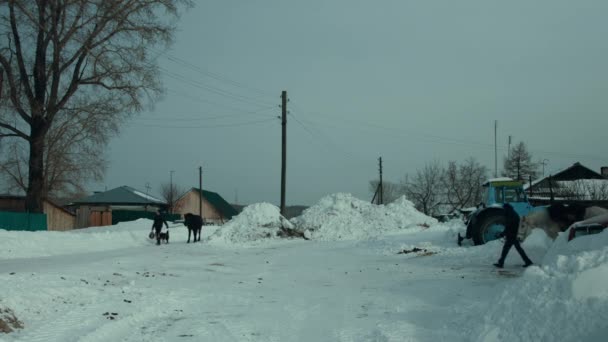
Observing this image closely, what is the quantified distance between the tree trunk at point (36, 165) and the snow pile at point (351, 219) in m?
13.7

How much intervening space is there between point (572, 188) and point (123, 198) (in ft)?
151

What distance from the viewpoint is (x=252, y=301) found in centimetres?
997

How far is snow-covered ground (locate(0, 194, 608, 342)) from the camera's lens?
6.39 m

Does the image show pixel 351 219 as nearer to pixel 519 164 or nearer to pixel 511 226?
pixel 511 226

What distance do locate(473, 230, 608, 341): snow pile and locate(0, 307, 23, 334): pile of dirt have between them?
5782 millimetres

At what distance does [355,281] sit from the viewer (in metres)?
12.4

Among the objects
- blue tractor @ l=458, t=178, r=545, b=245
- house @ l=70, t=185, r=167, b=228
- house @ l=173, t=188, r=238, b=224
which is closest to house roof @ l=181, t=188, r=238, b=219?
house @ l=173, t=188, r=238, b=224

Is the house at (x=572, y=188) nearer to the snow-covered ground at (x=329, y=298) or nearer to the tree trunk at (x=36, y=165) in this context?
the snow-covered ground at (x=329, y=298)

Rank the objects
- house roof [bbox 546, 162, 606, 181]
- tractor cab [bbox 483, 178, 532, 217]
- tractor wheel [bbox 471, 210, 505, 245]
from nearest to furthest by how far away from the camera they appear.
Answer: tractor wheel [bbox 471, 210, 505, 245]
tractor cab [bbox 483, 178, 532, 217]
house roof [bbox 546, 162, 606, 181]

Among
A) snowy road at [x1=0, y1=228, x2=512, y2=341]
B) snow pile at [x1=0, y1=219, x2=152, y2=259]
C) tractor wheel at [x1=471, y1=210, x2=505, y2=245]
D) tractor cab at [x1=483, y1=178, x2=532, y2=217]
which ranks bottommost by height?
snowy road at [x1=0, y1=228, x2=512, y2=341]

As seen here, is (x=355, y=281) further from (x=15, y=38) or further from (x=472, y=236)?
(x=15, y=38)

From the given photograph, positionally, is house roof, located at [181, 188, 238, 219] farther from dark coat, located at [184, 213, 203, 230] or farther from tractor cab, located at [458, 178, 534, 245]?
tractor cab, located at [458, 178, 534, 245]

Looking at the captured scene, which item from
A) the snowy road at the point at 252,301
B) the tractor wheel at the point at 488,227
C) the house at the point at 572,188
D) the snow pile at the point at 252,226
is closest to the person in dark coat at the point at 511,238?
the snowy road at the point at 252,301

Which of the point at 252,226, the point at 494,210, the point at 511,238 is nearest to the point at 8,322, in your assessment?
the point at 511,238
